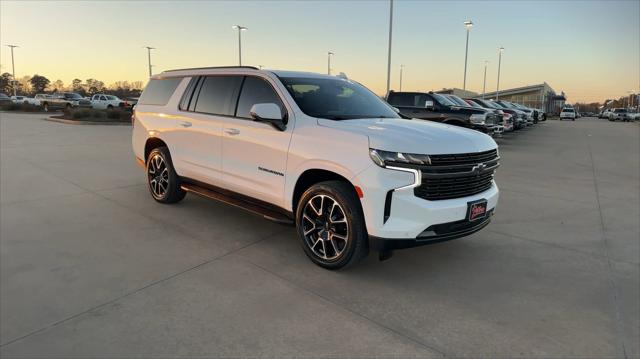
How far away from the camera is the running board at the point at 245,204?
4.56 metres

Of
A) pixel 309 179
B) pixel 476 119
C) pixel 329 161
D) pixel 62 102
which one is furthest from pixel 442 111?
pixel 62 102

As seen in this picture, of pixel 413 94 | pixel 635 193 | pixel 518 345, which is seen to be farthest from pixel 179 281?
pixel 413 94

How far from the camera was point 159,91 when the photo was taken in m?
6.59

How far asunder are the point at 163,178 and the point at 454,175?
4301 millimetres

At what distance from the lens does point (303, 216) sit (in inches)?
170

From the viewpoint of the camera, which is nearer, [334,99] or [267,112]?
[267,112]

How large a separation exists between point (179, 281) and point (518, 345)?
9.07 feet

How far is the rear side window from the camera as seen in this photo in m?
6.35

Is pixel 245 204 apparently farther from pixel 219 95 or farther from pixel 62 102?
pixel 62 102

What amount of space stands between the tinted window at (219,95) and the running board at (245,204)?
1003 mm

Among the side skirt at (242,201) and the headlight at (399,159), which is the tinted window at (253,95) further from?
the headlight at (399,159)

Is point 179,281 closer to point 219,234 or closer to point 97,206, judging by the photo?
point 219,234

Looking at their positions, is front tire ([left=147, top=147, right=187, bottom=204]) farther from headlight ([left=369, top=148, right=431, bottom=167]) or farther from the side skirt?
headlight ([left=369, top=148, right=431, bottom=167])

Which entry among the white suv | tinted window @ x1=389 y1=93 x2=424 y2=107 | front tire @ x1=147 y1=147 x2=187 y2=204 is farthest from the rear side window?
tinted window @ x1=389 y1=93 x2=424 y2=107
